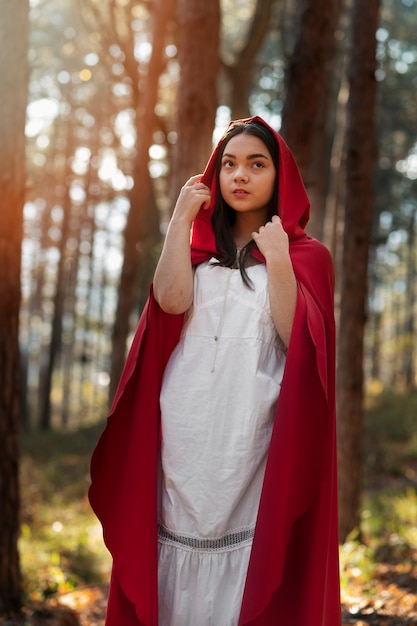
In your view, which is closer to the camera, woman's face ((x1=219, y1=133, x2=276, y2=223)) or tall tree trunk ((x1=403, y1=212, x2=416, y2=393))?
woman's face ((x1=219, y1=133, x2=276, y2=223))

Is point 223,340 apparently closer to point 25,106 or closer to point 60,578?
point 25,106

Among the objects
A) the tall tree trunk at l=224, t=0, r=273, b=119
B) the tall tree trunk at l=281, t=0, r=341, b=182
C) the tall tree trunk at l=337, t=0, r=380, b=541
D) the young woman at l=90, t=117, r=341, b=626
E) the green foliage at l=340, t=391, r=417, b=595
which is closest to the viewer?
the young woman at l=90, t=117, r=341, b=626

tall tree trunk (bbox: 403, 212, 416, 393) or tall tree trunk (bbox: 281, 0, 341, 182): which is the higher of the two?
tall tree trunk (bbox: 281, 0, 341, 182)

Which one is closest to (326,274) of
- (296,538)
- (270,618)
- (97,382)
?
(296,538)

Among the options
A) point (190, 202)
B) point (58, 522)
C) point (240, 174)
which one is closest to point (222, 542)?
point (190, 202)

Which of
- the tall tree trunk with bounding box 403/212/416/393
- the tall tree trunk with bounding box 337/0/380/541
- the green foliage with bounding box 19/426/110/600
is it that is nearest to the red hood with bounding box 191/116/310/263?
the green foliage with bounding box 19/426/110/600

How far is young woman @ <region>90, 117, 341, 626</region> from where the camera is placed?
3.05 meters

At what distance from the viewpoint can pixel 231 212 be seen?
11.4ft

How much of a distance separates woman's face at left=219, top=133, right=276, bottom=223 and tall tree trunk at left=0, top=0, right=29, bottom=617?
2335 millimetres

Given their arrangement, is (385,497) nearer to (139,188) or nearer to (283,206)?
(139,188)

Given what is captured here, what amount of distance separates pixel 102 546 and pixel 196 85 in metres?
5.32

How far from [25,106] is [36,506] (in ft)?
27.7

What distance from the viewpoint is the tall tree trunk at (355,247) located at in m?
7.84

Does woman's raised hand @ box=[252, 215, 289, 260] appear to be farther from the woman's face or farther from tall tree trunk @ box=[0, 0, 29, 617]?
tall tree trunk @ box=[0, 0, 29, 617]
